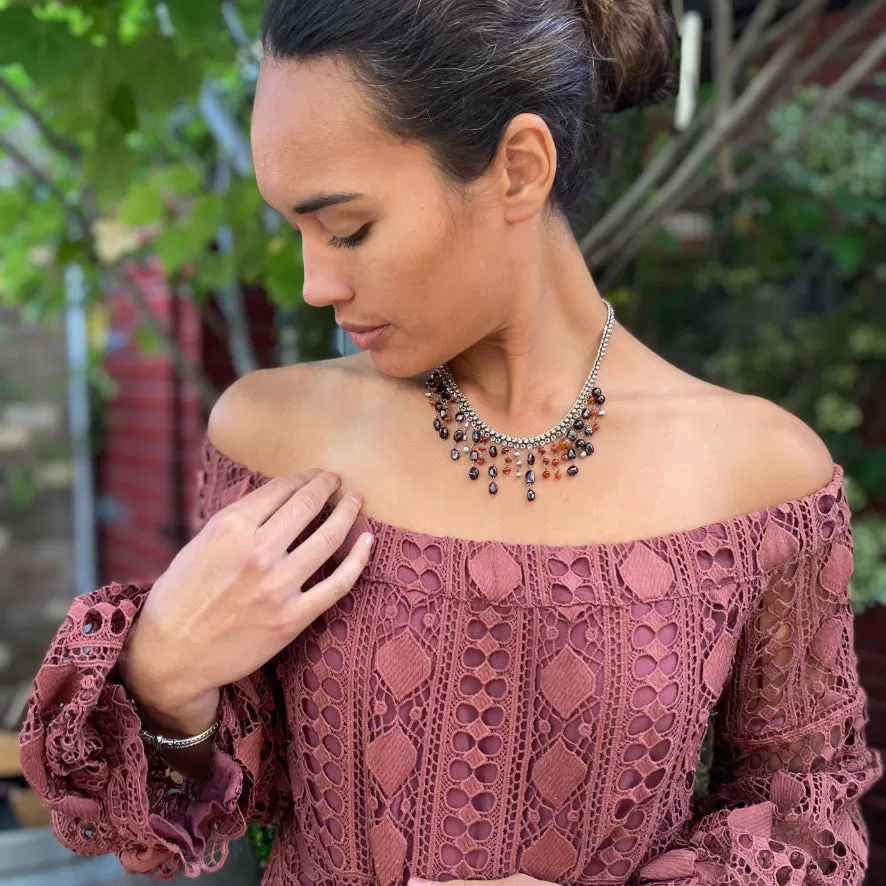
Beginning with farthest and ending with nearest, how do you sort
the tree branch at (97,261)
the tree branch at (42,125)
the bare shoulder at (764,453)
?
1. the tree branch at (97,261)
2. the tree branch at (42,125)
3. the bare shoulder at (764,453)

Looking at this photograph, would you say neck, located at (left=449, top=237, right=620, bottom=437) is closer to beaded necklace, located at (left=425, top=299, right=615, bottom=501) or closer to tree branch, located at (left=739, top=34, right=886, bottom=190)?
beaded necklace, located at (left=425, top=299, right=615, bottom=501)

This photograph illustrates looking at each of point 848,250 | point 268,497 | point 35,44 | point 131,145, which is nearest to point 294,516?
point 268,497

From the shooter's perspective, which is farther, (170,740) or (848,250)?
(848,250)

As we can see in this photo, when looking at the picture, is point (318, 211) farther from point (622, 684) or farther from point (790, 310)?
point (790, 310)

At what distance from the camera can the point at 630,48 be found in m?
1.04

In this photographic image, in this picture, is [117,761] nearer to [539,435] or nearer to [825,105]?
[539,435]

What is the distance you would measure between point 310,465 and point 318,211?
13.4 inches

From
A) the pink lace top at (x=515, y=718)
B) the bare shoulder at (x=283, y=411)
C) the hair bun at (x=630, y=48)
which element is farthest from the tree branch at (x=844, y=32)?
the bare shoulder at (x=283, y=411)

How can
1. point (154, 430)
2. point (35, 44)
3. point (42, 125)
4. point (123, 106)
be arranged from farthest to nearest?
point (154, 430) → point (42, 125) → point (123, 106) → point (35, 44)

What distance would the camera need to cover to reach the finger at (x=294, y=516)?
0.94m

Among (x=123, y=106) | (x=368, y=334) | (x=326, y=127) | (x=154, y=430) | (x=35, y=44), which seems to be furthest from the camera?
(x=154, y=430)

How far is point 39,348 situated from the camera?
3998 mm

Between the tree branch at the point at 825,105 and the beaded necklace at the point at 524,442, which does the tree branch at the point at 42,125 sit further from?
the tree branch at the point at 825,105

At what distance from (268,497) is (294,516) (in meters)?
0.04
